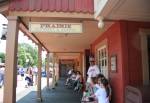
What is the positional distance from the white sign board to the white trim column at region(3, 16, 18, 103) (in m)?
0.47

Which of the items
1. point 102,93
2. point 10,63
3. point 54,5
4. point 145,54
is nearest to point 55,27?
point 54,5

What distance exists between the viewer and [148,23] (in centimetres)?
800

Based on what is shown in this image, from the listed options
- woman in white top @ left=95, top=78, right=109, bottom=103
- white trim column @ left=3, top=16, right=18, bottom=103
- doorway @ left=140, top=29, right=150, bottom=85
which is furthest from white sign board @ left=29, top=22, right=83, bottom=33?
doorway @ left=140, top=29, right=150, bottom=85

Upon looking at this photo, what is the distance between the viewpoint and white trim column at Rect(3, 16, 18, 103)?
7035 mm

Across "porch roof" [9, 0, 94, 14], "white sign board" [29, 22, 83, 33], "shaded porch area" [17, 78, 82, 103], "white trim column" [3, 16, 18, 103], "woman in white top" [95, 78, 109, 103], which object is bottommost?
"shaded porch area" [17, 78, 82, 103]

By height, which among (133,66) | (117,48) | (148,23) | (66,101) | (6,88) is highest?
(148,23)

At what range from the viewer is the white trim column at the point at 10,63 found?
7.04 meters

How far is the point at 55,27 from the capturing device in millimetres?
7430

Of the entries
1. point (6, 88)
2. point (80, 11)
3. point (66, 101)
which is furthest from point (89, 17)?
point (66, 101)

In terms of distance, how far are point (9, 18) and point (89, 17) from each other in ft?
6.52

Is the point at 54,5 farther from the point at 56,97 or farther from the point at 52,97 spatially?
the point at 52,97

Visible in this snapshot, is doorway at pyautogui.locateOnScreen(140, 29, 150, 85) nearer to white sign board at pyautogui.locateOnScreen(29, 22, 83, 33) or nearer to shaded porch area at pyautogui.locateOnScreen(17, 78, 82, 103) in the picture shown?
white sign board at pyautogui.locateOnScreen(29, 22, 83, 33)

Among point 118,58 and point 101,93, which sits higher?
point 118,58

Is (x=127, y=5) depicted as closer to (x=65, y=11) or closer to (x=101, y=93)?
(x=65, y=11)
